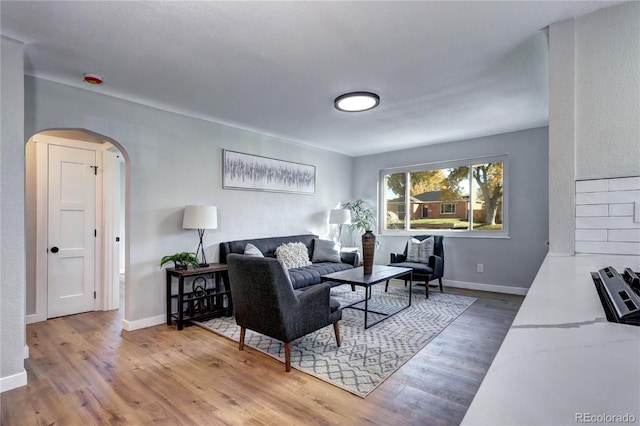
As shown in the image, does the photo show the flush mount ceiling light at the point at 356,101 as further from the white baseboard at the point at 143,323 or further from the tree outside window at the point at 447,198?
the white baseboard at the point at 143,323

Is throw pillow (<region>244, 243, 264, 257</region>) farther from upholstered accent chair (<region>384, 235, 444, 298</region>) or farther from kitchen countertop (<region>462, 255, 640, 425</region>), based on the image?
kitchen countertop (<region>462, 255, 640, 425</region>)

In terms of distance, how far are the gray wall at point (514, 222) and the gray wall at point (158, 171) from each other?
10.1 feet

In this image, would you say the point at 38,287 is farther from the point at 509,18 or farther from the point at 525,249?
the point at 525,249

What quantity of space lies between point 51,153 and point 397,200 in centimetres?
520

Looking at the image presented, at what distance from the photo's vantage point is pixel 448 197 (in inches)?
216

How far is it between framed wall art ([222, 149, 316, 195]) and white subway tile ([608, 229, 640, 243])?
386 cm

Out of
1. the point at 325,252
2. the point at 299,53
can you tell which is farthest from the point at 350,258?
the point at 299,53

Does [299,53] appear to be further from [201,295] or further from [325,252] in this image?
[325,252]

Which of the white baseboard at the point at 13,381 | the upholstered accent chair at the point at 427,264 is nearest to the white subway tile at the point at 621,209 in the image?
the upholstered accent chair at the point at 427,264

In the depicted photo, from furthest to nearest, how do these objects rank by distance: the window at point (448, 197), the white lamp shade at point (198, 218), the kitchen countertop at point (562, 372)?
1. the window at point (448, 197)
2. the white lamp shade at point (198, 218)
3. the kitchen countertop at point (562, 372)

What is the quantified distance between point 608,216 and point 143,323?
404cm

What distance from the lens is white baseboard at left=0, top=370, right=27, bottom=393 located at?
2209 mm

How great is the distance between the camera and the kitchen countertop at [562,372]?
0.42m

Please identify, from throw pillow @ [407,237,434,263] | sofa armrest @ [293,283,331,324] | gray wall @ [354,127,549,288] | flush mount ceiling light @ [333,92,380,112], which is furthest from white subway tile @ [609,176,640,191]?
throw pillow @ [407,237,434,263]
